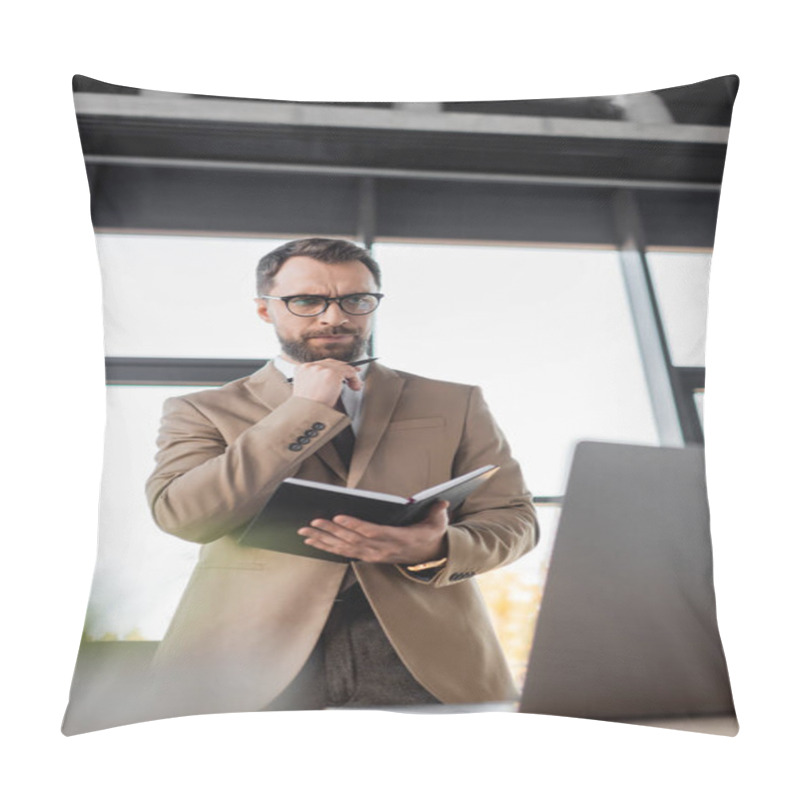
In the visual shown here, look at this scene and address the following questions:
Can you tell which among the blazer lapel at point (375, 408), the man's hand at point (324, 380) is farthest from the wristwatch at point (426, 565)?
the man's hand at point (324, 380)

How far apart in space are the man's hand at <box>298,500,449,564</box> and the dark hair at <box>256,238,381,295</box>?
0.40m

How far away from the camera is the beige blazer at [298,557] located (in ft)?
3.82

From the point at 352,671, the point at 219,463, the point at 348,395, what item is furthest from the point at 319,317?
the point at 352,671

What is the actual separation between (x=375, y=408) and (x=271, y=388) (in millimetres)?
171

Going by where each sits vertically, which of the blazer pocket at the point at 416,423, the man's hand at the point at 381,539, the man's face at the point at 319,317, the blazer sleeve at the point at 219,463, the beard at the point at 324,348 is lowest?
the man's hand at the point at 381,539

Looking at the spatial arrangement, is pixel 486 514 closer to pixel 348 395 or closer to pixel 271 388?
pixel 348 395

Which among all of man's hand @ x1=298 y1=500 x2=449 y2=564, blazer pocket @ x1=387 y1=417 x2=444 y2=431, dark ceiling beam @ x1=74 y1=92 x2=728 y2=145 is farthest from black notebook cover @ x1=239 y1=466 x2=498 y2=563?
dark ceiling beam @ x1=74 y1=92 x2=728 y2=145

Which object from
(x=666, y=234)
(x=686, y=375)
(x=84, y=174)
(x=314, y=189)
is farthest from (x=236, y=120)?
(x=686, y=375)

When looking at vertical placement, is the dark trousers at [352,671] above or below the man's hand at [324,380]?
below

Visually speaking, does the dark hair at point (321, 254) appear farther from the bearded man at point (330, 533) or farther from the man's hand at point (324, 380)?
the man's hand at point (324, 380)

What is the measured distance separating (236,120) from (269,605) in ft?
2.65

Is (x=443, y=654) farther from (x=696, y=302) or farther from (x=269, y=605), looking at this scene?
(x=696, y=302)

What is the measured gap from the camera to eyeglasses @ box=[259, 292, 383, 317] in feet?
4.19

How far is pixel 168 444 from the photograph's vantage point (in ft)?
4.02
